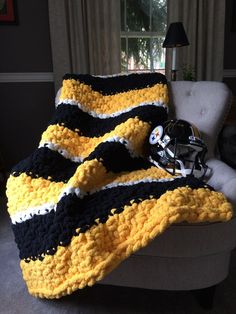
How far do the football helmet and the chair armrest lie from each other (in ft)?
0.16

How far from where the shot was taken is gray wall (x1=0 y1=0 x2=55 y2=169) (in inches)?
92.5

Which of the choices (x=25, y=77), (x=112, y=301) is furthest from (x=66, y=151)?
(x=25, y=77)

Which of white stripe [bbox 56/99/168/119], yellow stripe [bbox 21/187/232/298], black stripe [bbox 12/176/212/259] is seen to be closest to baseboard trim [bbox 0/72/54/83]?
white stripe [bbox 56/99/168/119]

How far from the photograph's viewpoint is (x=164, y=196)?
1.03m

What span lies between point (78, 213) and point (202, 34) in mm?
2200

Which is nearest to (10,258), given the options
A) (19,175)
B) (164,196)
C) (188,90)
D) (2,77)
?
(19,175)

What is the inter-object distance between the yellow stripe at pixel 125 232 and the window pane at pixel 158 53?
6.63 ft

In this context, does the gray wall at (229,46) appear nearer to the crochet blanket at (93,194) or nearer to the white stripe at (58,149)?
the crochet blanket at (93,194)

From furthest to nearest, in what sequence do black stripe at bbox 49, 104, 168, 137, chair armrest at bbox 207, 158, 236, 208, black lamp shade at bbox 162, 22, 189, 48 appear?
1. black lamp shade at bbox 162, 22, 189, 48
2. black stripe at bbox 49, 104, 168, 137
3. chair armrest at bbox 207, 158, 236, 208

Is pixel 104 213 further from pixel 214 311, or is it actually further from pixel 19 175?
pixel 214 311

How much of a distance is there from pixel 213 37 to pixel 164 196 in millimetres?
2122

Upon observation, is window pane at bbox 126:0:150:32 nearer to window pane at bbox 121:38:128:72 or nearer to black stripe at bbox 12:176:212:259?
window pane at bbox 121:38:128:72

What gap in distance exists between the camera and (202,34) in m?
2.62

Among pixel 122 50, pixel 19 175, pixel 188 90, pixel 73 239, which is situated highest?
pixel 122 50
